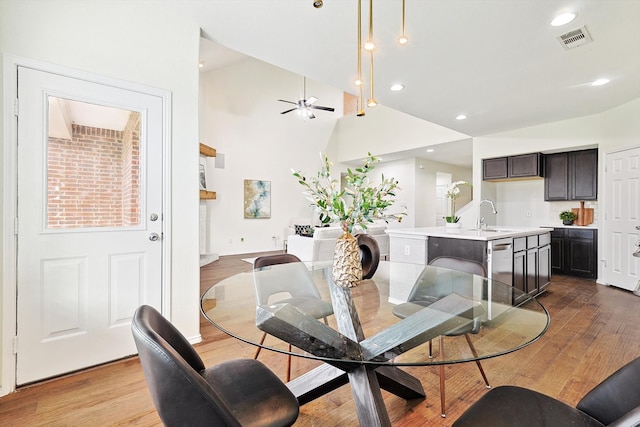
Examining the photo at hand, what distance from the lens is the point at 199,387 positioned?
729mm

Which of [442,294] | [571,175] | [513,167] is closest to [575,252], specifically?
[571,175]

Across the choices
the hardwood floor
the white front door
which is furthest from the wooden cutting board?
the hardwood floor

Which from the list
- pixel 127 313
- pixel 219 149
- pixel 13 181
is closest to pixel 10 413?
pixel 127 313

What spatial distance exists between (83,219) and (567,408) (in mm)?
2668

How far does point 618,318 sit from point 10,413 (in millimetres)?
4853

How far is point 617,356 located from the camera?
2.26m

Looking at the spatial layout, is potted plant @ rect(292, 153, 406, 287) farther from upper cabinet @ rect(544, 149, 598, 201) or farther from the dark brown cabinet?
upper cabinet @ rect(544, 149, 598, 201)

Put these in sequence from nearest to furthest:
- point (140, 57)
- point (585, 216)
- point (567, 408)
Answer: point (567, 408) < point (140, 57) < point (585, 216)

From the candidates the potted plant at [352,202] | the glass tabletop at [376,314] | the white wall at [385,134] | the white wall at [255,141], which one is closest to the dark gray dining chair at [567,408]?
the glass tabletop at [376,314]

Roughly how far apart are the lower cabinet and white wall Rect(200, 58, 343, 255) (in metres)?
5.84

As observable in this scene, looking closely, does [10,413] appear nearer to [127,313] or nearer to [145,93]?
[127,313]

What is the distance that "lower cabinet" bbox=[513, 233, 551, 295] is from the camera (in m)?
3.33

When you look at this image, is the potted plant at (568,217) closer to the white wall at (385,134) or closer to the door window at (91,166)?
the white wall at (385,134)

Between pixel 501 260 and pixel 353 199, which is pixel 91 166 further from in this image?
pixel 501 260
